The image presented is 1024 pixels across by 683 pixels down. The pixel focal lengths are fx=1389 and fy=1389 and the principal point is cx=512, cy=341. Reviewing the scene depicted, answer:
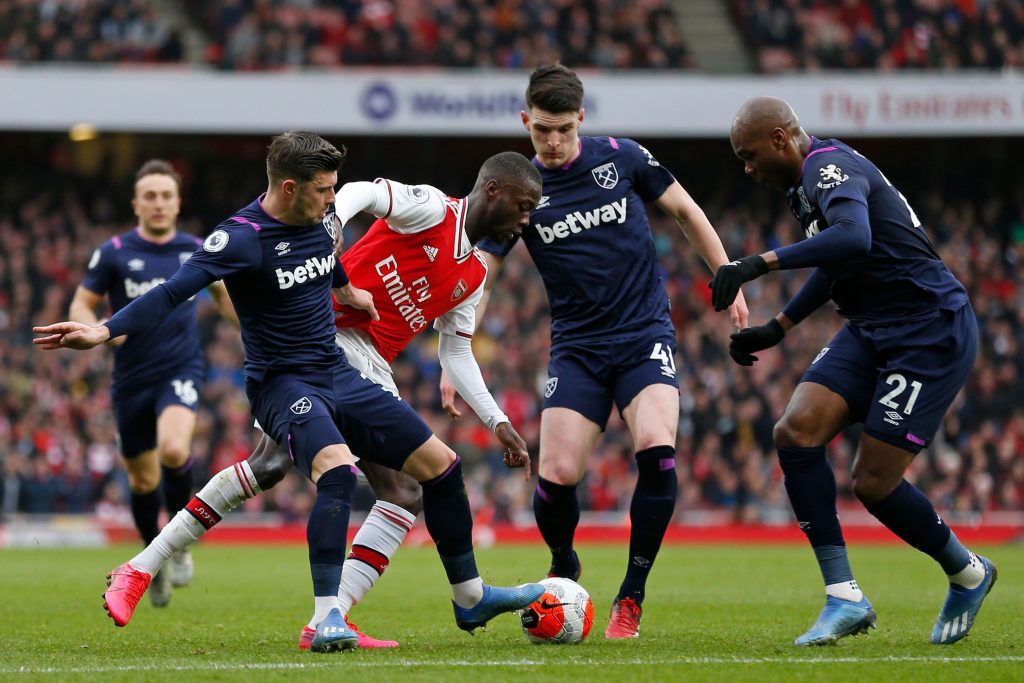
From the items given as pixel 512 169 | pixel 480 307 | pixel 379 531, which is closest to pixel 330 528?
pixel 379 531

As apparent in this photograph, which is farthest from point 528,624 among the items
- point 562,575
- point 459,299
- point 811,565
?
point 811,565

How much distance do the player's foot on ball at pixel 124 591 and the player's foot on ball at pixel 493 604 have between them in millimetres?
1457

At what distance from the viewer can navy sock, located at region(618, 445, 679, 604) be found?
6918 mm

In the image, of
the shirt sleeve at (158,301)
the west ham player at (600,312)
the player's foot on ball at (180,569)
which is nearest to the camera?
the shirt sleeve at (158,301)

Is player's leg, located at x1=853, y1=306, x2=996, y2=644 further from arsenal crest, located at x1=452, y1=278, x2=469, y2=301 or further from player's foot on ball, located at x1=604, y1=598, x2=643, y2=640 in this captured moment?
arsenal crest, located at x1=452, y1=278, x2=469, y2=301

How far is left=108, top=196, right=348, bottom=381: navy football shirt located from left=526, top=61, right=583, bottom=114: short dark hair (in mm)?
1267

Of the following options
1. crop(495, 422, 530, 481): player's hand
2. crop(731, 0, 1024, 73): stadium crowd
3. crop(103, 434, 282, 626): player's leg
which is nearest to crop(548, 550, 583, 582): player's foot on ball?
crop(495, 422, 530, 481): player's hand

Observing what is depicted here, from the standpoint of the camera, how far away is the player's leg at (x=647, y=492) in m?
6.88

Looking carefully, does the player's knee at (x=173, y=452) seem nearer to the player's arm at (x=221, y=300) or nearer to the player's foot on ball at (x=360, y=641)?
the player's arm at (x=221, y=300)

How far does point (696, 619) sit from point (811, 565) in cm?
643

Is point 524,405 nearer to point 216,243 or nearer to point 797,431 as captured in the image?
point 797,431

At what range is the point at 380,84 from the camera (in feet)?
79.3

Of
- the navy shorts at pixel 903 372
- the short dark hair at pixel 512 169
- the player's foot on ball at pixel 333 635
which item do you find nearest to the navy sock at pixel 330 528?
the player's foot on ball at pixel 333 635

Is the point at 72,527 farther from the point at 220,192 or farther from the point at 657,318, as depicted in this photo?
the point at 657,318
